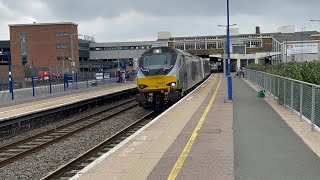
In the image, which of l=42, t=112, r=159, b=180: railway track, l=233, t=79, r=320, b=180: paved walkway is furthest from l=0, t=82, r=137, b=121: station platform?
l=233, t=79, r=320, b=180: paved walkway

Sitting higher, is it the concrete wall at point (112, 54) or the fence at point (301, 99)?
the concrete wall at point (112, 54)

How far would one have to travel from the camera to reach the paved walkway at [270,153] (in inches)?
263

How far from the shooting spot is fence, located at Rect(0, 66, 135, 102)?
2906 centimetres

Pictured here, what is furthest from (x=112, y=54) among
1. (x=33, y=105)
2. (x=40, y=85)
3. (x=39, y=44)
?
(x=33, y=105)

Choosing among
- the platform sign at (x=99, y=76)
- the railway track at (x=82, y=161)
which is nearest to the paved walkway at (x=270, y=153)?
the railway track at (x=82, y=161)

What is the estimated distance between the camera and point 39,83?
32281 mm

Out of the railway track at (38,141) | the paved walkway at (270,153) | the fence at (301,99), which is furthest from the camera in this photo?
the railway track at (38,141)

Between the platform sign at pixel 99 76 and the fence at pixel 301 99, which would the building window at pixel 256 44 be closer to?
the platform sign at pixel 99 76

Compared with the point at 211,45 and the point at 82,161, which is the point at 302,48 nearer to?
the point at 211,45

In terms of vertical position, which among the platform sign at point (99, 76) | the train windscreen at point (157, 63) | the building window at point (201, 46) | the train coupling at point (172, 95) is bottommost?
the train coupling at point (172, 95)

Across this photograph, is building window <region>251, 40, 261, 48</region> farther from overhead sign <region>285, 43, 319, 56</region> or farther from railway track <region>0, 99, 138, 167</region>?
railway track <region>0, 99, 138, 167</region>

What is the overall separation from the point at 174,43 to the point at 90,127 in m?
97.6

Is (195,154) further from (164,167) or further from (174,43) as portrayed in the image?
(174,43)

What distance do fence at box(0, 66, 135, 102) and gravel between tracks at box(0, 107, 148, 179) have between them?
39.6ft
